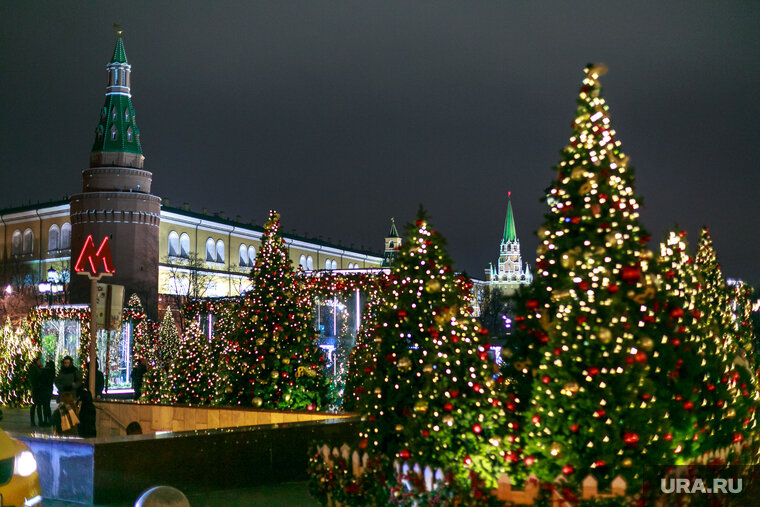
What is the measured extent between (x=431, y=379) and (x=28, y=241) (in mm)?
76006

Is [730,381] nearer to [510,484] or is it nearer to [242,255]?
[510,484]

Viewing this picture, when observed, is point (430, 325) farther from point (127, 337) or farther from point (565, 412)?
point (127, 337)

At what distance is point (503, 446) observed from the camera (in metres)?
8.08

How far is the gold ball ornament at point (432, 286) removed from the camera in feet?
29.8

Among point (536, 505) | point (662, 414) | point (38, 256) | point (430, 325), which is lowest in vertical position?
point (536, 505)

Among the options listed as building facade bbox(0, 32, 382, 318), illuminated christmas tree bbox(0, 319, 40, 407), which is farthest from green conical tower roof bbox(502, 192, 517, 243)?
illuminated christmas tree bbox(0, 319, 40, 407)

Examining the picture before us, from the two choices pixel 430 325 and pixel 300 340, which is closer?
pixel 430 325

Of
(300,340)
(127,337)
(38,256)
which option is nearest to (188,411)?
(300,340)

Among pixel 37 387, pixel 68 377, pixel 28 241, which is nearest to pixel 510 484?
pixel 68 377

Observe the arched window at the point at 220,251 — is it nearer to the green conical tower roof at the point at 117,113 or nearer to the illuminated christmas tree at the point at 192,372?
the green conical tower roof at the point at 117,113

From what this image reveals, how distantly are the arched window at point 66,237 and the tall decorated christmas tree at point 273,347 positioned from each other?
57.8 metres

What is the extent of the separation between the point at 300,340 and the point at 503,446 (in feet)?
36.6

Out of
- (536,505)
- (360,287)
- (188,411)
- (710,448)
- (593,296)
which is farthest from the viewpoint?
(360,287)

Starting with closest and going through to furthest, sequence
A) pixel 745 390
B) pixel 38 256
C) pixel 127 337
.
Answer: pixel 745 390 → pixel 127 337 → pixel 38 256
